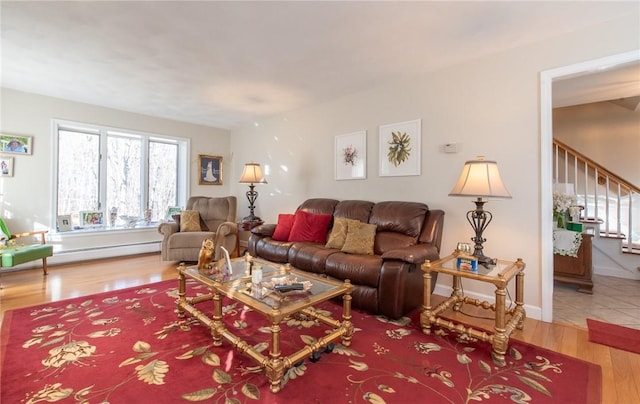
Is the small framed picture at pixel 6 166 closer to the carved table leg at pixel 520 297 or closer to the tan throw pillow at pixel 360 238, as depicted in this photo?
the tan throw pillow at pixel 360 238

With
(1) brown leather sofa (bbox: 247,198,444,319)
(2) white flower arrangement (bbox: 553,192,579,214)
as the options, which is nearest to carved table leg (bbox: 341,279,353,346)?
(1) brown leather sofa (bbox: 247,198,444,319)

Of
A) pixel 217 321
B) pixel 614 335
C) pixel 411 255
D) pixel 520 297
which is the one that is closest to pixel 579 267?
pixel 614 335

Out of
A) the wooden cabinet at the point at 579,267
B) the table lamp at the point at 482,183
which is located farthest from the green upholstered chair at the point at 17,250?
the wooden cabinet at the point at 579,267

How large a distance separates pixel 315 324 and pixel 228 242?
8.73ft

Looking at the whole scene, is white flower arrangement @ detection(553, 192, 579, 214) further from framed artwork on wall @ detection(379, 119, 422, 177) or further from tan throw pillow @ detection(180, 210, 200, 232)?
tan throw pillow @ detection(180, 210, 200, 232)

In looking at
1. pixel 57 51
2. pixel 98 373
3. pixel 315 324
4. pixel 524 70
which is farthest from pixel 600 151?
pixel 57 51

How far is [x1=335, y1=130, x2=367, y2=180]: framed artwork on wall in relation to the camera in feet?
12.4

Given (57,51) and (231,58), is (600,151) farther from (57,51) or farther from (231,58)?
(57,51)

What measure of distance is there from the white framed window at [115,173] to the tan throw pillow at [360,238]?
12.4 ft

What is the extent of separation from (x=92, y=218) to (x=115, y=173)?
0.80 meters

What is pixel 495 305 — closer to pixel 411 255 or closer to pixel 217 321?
pixel 411 255

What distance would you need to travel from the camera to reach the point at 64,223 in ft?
13.9

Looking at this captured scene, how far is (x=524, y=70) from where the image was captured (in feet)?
8.51

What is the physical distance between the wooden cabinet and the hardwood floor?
120 centimetres
